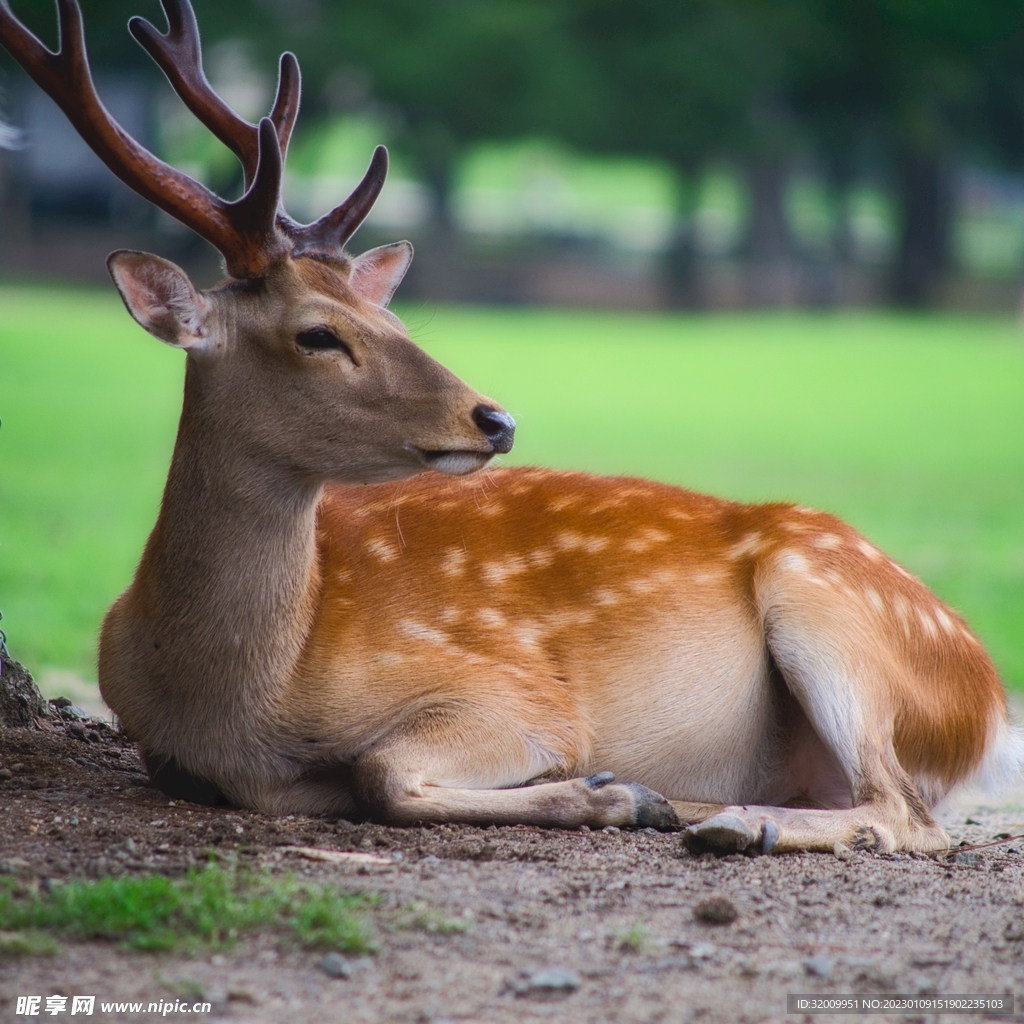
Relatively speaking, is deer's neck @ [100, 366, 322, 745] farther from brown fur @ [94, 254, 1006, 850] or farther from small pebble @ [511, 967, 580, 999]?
small pebble @ [511, 967, 580, 999]

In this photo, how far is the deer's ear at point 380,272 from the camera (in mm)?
4859

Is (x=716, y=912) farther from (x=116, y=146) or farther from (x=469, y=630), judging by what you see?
(x=116, y=146)

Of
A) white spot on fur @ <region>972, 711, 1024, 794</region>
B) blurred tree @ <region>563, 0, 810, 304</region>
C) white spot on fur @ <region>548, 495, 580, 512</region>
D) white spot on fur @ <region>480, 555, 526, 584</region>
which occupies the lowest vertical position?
white spot on fur @ <region>972, 711, 1024, 794</region>

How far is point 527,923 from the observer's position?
3299 millimetres

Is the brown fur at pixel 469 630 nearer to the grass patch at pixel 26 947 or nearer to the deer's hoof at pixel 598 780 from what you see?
the deer's hoof at pixel 598 780

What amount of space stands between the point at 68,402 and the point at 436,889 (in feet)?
59.2

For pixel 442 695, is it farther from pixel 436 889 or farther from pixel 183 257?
pixel 183 257

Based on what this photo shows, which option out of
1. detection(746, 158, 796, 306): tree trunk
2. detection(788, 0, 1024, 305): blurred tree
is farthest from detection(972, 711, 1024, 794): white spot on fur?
detection(746, 158, 796, 306): tree trunk

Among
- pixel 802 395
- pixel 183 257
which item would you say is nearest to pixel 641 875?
pixel 802 395

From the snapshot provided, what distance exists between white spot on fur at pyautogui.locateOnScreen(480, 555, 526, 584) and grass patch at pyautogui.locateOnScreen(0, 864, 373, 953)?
1.46 meters

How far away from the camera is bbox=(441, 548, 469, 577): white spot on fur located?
15.0 ft

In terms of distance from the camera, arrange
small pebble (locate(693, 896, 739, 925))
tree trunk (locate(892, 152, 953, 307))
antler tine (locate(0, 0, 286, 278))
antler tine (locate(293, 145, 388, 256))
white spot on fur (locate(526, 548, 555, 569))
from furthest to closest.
Result: tree trunk (locate(892, 152, 953, 307))
white spot on fur (locate(526, 548, 555, 569))
antler tine (locate(293, 145, 388, 256))
antler tine (locate(0, 0, 286, 278))
small pebble (locate(693, 896, 739, 925))

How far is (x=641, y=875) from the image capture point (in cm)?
372

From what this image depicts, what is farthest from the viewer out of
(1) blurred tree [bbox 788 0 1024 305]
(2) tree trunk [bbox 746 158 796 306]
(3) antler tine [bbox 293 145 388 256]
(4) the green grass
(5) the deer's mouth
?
(2) tree trunk [bbox 746 158 796 306]
